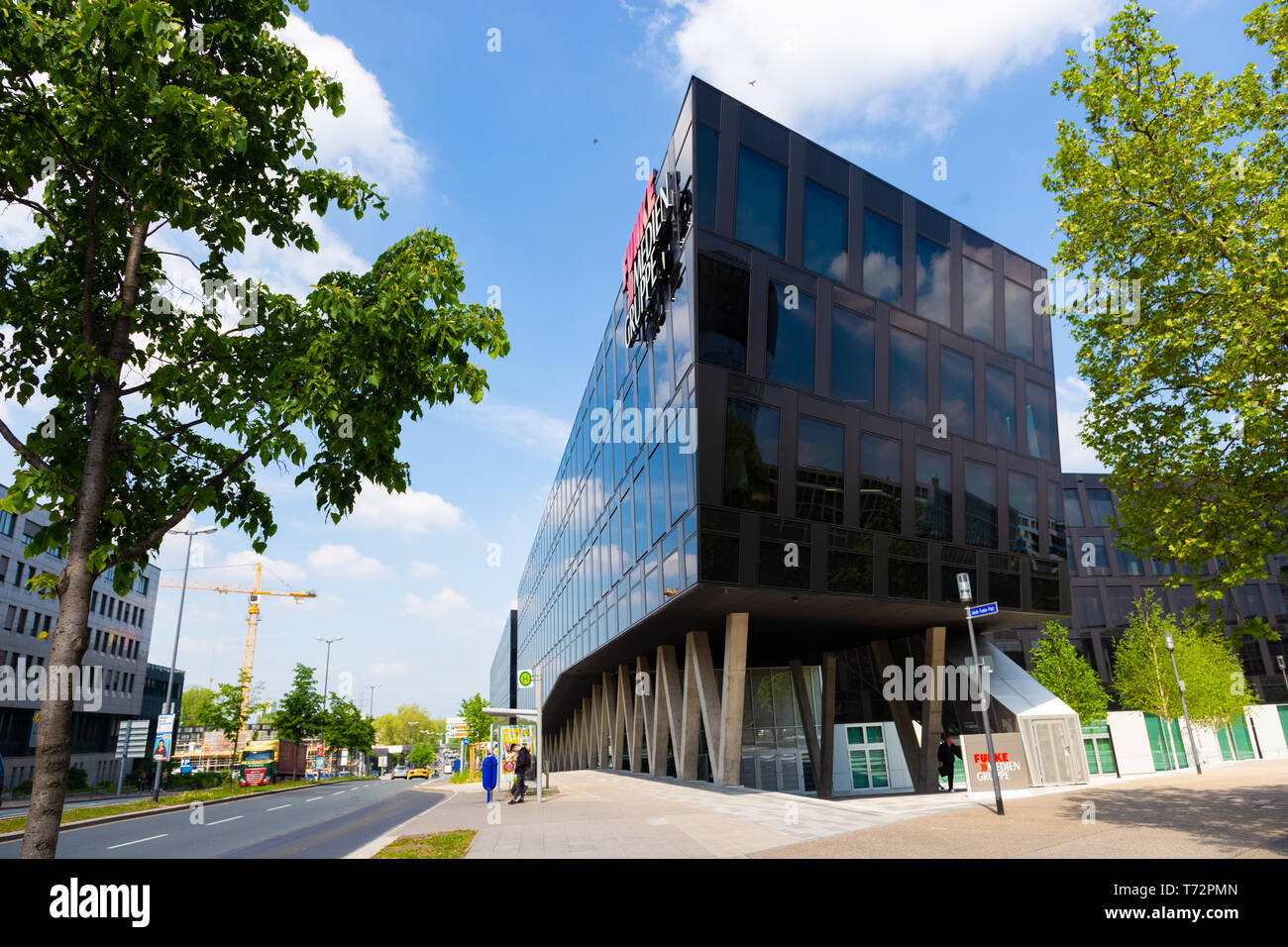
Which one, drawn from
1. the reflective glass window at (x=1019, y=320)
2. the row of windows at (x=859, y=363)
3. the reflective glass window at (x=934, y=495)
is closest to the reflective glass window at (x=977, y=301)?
the reflective glass window at (x=1019, y=320)

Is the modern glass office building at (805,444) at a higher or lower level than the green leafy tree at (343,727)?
higher

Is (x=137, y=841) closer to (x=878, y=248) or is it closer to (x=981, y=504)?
(x=981, y=504)

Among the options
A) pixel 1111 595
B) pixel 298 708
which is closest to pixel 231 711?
pixel 298 708

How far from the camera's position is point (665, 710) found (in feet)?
117

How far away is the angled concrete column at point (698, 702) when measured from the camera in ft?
92.2

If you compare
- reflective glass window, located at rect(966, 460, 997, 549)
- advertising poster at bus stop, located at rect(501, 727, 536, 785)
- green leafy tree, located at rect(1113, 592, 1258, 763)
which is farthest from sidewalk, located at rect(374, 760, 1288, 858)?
green leafy tree, located at rect(1113, 592, 1258, 763)

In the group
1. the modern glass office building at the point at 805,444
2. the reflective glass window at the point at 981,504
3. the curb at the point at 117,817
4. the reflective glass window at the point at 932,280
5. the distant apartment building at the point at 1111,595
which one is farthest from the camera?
the distant apartment building at the point at 1111,595

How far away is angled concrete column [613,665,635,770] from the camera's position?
4412 centimetres

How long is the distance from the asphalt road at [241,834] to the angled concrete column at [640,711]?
13.8 meters

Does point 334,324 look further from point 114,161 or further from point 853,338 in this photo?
point 853,338

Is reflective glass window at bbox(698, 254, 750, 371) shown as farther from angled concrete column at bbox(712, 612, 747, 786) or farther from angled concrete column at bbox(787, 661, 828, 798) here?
angled concrete column at bbox(787, 661, 828, 798)

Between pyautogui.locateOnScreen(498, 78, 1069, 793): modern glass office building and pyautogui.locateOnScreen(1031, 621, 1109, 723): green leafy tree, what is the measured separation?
16944mm

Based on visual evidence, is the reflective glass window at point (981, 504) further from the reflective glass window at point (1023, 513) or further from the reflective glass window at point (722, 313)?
the reflective glass window at point (722, 313)
